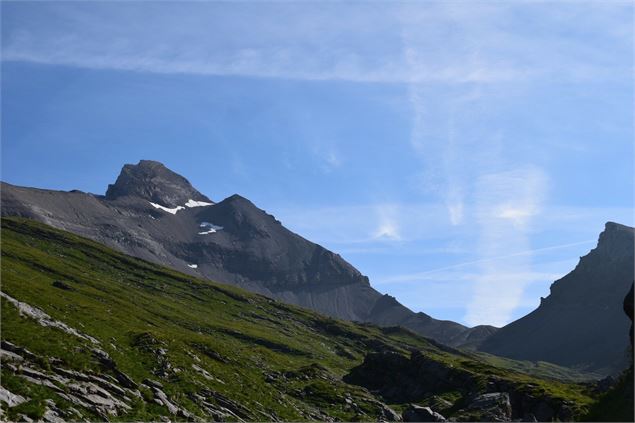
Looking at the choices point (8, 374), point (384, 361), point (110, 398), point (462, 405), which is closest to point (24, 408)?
point (8, 374)

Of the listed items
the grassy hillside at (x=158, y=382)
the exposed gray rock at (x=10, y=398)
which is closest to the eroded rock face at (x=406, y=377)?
the grassy hillside at (x=158, y=382)

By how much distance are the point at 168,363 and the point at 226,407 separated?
265 inches

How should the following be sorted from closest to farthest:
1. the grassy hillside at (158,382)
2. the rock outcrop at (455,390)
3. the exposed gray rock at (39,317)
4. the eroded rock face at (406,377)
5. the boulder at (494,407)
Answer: the grassy hillside at (158,382) < the exposed gray rock at (39,317) < the boulder at (494,407) < the rock outcrop at (455,390) < the eroded rock face at (406,377)

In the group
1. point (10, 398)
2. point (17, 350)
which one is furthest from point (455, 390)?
point (10, 398)

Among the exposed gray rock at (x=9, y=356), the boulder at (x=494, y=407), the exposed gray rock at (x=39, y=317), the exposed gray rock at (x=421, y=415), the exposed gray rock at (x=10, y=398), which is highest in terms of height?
the exposed gray rock at (x=39, y=317)

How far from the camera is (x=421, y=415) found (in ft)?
161

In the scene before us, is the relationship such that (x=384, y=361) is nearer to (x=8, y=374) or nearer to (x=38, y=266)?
(x=8, y=374)

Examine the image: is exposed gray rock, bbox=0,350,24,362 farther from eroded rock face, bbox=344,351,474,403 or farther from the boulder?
eroded rock face, bbox=344,351,474,403

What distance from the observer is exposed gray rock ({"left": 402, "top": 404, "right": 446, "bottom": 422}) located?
159 ft

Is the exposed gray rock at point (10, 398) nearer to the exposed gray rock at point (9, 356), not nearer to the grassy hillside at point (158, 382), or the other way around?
the grassy hillside at point (158, 382)

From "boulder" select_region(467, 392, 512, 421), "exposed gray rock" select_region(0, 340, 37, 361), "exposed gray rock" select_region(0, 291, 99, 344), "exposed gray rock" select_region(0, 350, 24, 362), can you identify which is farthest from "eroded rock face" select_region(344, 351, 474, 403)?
"exposed gray rock" select_region(0, 350, 24, 362)

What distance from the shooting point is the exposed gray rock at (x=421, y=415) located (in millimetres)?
48344

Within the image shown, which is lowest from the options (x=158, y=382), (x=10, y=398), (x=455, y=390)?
(x=455, y=390)

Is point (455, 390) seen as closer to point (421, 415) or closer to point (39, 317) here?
point (421, 415)
